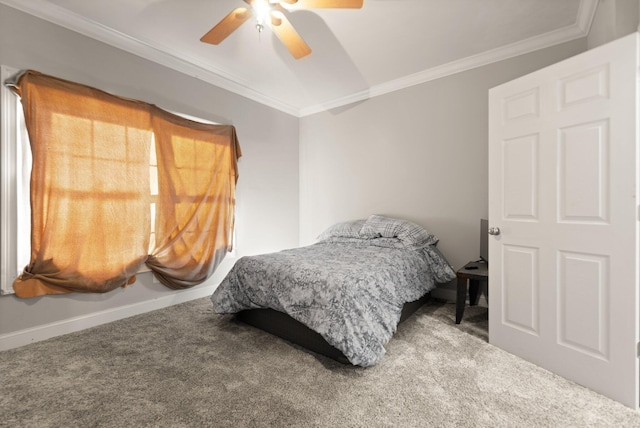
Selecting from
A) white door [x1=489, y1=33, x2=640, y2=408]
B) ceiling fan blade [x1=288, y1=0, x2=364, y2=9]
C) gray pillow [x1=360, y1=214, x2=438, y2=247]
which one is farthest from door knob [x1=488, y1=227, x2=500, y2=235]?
ceiling fan blade [x1=288, y1=0, x2=364, y2=9]

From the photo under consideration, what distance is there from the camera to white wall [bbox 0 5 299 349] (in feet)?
7.41

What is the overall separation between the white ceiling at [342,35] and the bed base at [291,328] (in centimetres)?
248

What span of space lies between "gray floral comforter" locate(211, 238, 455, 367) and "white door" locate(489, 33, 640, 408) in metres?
0.73

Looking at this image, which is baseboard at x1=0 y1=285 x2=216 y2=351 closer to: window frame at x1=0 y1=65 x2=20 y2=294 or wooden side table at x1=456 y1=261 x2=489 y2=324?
window frame at x1=0 y1=65 x2=20 y2=294

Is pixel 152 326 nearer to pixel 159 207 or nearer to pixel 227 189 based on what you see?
pixel 159 207

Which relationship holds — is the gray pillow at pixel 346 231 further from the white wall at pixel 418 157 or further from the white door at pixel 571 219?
the white door at pixel 571 219

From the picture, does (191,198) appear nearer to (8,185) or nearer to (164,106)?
(164,106)

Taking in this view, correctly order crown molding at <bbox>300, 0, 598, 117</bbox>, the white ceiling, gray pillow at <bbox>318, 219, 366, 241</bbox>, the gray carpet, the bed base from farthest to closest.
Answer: gray pillow at <bbox>318, 219, 366, 241</bbox>, crown molding at <bbox>300, 0, 598, 117</bbox>, the white ceiling, the bed base, the gray carpet

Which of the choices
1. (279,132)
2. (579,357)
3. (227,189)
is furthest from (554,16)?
(227,189)

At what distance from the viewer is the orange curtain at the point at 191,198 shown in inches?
118

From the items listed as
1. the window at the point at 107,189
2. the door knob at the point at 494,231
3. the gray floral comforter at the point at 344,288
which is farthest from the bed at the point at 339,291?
the window at the point at 107,189

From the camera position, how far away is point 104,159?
8.48 feet

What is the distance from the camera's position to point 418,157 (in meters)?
3.60

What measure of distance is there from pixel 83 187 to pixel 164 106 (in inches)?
45.5
